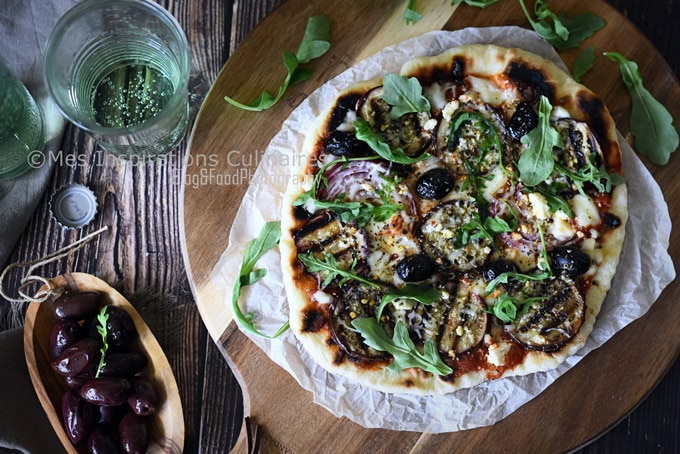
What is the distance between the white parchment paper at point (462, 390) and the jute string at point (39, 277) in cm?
68

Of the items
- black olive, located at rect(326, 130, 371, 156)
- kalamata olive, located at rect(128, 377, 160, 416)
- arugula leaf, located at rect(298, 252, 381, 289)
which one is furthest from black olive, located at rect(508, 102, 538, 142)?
kalamata olive, located at rect(128, 377, 160, 416)

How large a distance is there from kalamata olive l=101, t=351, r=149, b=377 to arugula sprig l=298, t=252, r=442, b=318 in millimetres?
808

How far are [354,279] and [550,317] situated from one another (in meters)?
0.75

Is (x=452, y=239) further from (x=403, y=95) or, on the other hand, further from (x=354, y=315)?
(x=403, y=95)

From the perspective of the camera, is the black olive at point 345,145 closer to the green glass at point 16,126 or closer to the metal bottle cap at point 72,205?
A: the metal bottle cap at point 72,205

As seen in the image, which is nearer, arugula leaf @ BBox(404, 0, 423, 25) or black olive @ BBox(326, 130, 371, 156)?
black olive @ BBox(326, 130, 371, 156)

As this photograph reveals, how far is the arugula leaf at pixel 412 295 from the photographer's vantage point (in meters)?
2.60

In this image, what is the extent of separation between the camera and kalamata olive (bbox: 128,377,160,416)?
2.84m

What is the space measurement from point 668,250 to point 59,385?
8.37ft

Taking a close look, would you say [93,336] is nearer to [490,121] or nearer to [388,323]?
[388,323]

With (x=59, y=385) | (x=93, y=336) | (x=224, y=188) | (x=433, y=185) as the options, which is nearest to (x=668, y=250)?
(x=433, y=185)

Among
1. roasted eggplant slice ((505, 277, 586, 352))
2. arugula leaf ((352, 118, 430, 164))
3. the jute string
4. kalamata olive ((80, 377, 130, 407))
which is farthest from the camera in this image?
the jute string

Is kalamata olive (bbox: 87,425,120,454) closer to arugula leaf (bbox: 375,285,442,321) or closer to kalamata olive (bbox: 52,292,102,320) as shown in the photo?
kalamata olive (bbox: 52,292,102,320)

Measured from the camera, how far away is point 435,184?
266cm
